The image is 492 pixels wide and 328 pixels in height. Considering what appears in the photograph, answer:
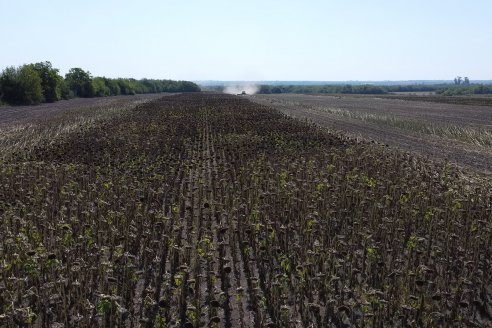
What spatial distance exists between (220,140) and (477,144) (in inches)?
607

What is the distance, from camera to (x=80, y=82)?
121250 mm

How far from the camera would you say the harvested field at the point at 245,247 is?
25.8 feet

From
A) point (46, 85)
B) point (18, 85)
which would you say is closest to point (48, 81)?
point (46, 85)

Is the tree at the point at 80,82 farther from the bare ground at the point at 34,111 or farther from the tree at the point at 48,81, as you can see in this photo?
the bare ground at the point at 34,111

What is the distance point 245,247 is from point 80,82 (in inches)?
4683

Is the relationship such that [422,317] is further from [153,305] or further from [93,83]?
[93,83]

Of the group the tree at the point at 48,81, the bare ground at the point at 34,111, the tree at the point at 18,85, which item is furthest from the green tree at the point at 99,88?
the bare ground at the point at 34,111

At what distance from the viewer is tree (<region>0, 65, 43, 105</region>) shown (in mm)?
77562

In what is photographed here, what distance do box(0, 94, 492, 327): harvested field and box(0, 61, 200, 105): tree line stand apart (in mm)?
65113

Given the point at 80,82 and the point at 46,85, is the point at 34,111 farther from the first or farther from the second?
the point at 80,82

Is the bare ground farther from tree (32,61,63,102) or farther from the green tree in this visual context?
the green tree

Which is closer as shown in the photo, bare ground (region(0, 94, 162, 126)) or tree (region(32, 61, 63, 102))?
bare ground (region(0, 94, 162, 126))

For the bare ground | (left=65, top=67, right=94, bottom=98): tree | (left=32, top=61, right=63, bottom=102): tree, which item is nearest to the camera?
the bare ground

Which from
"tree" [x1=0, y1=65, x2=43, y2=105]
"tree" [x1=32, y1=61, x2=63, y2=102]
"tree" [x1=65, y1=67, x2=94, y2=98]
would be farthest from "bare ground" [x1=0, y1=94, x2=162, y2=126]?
"tree" [x1=65, y1=67, x2=94, y2=98]
